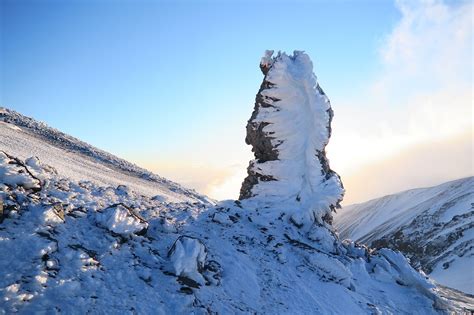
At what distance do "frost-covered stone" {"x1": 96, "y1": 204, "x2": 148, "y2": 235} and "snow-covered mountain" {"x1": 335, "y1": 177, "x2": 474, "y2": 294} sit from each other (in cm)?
4966

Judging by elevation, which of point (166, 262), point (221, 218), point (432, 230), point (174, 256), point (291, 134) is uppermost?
point (432, 230)

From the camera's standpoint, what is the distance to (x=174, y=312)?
431 inches

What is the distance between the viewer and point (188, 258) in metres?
13.0

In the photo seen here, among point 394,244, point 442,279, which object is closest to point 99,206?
point 442,279

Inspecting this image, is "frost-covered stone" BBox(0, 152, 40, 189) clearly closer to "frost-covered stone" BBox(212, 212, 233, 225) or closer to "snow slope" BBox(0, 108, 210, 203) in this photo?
"frost-covered stone" BBox(212, 212, 233, 225)

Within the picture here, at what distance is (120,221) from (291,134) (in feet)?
41.7

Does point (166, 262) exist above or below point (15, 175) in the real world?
below

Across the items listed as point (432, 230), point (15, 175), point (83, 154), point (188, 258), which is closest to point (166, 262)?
point (188, 258)

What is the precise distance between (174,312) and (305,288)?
5.98m

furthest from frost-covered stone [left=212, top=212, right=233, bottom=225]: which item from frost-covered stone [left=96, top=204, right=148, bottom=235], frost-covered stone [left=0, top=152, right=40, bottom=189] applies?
frost-covered stone [left=0, top=152, right=40, bottom=189]

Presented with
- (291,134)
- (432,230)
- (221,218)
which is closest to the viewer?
(221,218)

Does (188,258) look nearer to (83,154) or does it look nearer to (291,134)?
(291,134)

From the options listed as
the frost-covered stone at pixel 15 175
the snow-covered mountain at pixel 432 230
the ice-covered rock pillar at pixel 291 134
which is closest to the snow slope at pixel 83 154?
the ice-covered rock pillar at pixel 291 134

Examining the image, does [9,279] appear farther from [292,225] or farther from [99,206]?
[292,225]
